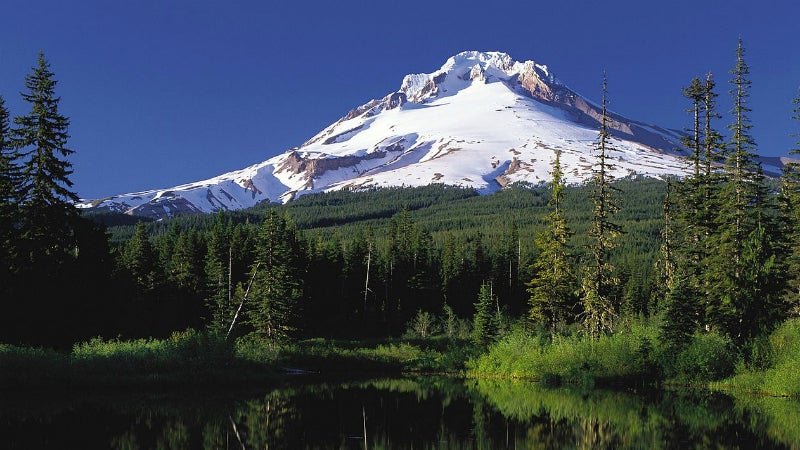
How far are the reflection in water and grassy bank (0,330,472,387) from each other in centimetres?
232

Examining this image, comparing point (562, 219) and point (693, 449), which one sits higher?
point (562, 219)

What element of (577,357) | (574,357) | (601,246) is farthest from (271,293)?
(601,246)

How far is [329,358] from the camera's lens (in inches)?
2093

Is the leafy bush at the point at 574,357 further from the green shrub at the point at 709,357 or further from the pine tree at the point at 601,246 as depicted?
the green shrub at the point at 709,357

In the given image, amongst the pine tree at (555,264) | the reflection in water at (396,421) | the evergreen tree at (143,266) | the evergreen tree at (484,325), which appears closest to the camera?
the reflection in water at (396,421)

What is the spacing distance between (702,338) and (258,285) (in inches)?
1359

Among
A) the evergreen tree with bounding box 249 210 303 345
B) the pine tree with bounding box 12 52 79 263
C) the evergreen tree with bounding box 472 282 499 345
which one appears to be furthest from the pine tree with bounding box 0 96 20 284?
the evergreen tree with bounding box 472 282 499 345

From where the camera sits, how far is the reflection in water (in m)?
20.2

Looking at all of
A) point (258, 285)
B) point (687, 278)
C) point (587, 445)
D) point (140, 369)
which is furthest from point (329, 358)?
point (587, 445)

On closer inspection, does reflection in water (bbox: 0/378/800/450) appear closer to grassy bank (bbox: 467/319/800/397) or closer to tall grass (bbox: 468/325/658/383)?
grassy bank (bbox: 467/319/800/397)

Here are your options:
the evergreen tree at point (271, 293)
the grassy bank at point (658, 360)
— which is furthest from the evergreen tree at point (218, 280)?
the grassy bank at point (658, 360)

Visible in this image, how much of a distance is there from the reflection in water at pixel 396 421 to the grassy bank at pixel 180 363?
2317mm

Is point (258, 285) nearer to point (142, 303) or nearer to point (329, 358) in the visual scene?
point (329, 358)

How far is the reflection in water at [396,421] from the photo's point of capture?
2020 cm
